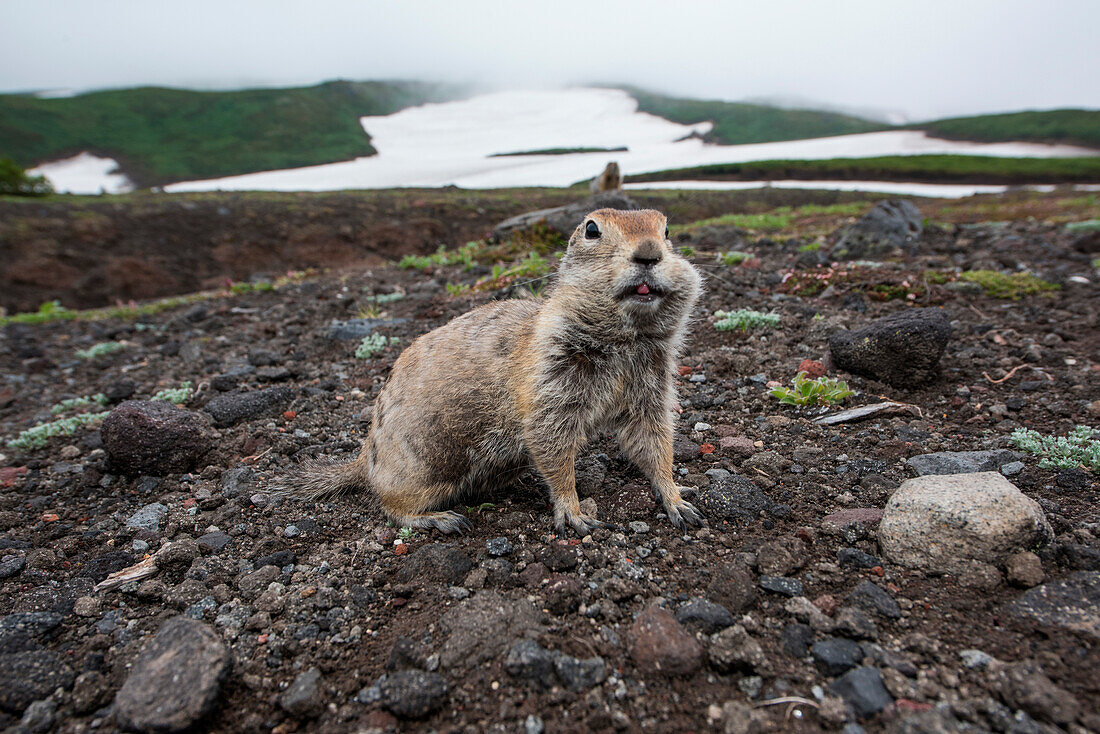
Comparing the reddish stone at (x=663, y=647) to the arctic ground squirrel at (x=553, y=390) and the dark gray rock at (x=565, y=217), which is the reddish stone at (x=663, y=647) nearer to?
the arctic ground squirrel at (x=553, y=390)

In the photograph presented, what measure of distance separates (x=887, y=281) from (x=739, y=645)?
6.89 meters

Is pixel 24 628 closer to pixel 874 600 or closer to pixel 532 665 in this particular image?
pixel 532 665

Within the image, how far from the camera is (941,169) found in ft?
159

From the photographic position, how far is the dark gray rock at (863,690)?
2.26 metres

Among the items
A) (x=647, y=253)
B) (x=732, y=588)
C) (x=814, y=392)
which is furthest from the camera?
(x=814, y=392)

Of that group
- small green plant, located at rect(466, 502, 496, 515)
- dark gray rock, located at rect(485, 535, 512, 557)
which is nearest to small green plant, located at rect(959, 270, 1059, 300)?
small green plant, located at rect(466, 502, 496, 515)

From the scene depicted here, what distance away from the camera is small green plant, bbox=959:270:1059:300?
7.95 m

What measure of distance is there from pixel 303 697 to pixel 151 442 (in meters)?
3.53

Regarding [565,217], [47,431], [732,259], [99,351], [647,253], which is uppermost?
[647,253]

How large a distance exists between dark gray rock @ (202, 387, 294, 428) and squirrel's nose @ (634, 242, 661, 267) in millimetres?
4617

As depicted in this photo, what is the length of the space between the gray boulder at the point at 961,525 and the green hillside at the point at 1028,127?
256 feet

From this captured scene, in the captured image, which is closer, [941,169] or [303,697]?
[303,697]

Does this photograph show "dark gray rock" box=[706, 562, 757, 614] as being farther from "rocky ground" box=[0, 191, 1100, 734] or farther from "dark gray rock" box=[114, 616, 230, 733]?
"dark gray rock" box=[114, 616, 230, 733]

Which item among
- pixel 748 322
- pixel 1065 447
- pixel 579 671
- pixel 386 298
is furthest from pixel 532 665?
pixel 386 298
